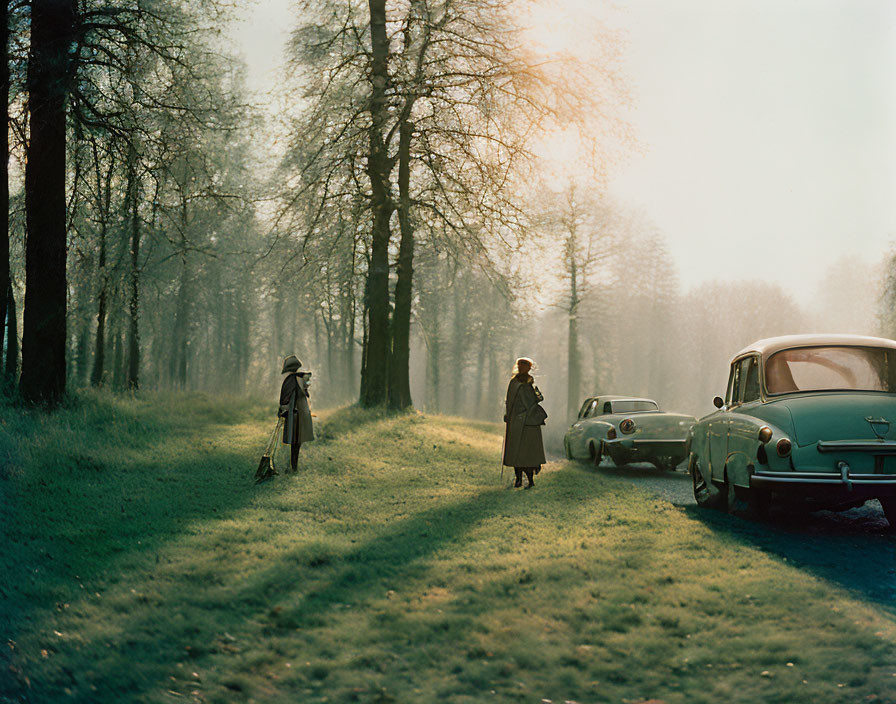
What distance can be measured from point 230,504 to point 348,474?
9.29 feet

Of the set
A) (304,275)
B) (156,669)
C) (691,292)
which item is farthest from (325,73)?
(691,292)

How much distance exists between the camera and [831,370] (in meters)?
9.23

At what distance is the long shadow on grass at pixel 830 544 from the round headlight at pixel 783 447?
900mm

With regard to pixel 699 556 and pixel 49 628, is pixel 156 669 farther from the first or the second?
pixel 699 556

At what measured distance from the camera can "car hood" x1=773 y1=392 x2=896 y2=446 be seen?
25.2ft

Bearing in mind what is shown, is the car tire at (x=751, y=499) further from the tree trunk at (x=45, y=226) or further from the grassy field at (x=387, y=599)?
the tree trunk at (x=45, y=226)

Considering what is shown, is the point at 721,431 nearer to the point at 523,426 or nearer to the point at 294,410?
the point at 523,426

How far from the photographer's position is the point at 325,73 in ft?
60.6

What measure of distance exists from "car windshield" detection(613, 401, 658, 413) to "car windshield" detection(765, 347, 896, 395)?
644cm

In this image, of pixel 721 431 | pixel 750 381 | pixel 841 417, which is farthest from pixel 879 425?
pixel 721 431

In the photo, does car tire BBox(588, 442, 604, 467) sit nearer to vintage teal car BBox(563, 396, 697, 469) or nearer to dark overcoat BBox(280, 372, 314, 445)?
A: vintage teal car BBox(563, 396, 697, 469)

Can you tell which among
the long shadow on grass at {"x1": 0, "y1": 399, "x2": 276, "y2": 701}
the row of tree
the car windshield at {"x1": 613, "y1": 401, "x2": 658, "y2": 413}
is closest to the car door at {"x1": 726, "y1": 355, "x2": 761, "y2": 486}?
the long shadow on grass at {"x1": 0, "y1": 399, "x2": 276, "y2": 701}

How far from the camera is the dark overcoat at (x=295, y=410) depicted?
38.6 feet

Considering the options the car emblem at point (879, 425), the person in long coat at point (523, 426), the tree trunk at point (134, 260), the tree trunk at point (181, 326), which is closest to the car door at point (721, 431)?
the car emblem at point (879, 425)
